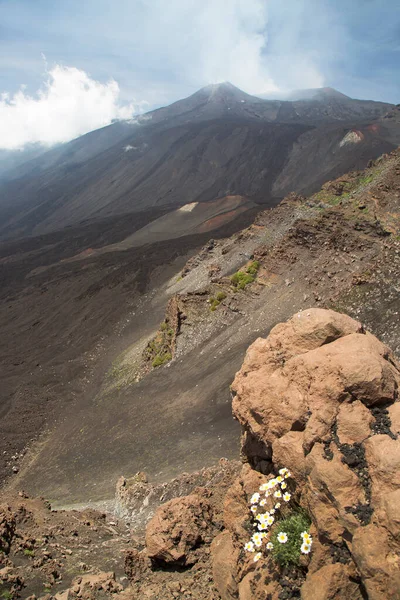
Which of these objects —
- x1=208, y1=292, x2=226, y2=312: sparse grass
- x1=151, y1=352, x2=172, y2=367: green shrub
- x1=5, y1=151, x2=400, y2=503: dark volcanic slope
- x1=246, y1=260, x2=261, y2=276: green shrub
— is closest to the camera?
x1=5, y1=151, x2=400, y2=503: dark volcanic slope

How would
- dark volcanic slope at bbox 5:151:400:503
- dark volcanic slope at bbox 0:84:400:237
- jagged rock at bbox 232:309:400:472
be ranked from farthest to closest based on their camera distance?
dark volcanic slope at bbox 0:84:400:237, dark volcanic slope at bbox 5:151:400:503, jagged rock at bbox 232:309:400:472

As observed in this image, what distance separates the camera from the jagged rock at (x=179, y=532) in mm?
6195

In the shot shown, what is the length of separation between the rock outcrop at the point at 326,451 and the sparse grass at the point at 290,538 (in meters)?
0.11

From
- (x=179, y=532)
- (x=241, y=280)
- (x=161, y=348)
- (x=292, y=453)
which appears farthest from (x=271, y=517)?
(x=241, y=280)

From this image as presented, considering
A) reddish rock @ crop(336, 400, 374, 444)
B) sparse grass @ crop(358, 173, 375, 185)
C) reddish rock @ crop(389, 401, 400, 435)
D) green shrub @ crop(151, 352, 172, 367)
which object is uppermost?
sparse grass @ crop(358, 173, 375, 185)

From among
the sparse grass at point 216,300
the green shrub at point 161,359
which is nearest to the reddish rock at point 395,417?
the green shrub at point 161,359

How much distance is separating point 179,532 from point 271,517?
2.67m

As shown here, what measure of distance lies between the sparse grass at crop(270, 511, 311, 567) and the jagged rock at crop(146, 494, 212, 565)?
2460mm

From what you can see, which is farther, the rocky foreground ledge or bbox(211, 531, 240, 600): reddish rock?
bbox(211, 531, 240, 600): reddish rock

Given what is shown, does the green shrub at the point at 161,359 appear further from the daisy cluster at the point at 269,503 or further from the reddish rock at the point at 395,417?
the reddish rock at the point at 395,417

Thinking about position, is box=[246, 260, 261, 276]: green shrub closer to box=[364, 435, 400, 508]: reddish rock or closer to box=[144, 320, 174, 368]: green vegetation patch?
box=[144, 320, 174, 368]: green vegetation patch

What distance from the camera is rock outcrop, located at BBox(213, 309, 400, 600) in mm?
3676

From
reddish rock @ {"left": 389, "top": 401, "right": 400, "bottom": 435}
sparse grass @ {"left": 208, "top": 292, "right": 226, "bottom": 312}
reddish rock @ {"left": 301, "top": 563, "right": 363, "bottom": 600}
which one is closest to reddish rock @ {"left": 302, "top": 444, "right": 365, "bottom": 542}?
reddish rock @ {"left": 301, "top": 563, "right": 363, "bottom": 600}

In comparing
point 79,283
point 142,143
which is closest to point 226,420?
point 79,283
